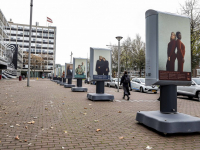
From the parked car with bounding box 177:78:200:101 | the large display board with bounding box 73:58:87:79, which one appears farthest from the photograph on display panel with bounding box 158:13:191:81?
the large display board with bounding box 73:58:87:79

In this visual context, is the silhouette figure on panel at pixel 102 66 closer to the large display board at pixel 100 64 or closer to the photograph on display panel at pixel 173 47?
the large display board at pixel 100 64

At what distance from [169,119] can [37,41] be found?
10847 cm

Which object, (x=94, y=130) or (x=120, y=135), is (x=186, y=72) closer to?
(x=120, y=135)

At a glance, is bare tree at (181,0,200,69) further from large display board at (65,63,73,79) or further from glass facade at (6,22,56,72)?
glass facade at (6,22,56,72)

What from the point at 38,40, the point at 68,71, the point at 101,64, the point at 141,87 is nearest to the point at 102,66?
the point at 101,64

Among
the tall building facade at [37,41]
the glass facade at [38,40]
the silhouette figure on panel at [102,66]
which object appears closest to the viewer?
the silhouette figure on panel at [102,66]

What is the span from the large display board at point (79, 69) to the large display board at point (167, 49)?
46.9 ft

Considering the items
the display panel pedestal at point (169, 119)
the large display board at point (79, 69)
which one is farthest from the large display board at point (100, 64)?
the large display board at point (79, 69)

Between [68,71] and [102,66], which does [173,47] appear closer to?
[102,66]

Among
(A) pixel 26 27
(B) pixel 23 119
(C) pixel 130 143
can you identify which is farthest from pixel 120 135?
(A) pixel 26 27

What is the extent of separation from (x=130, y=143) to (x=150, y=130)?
1.32 meters

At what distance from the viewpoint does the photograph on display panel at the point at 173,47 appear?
5.30 metres

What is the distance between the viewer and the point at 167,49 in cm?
535

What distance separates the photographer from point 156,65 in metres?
5.27
